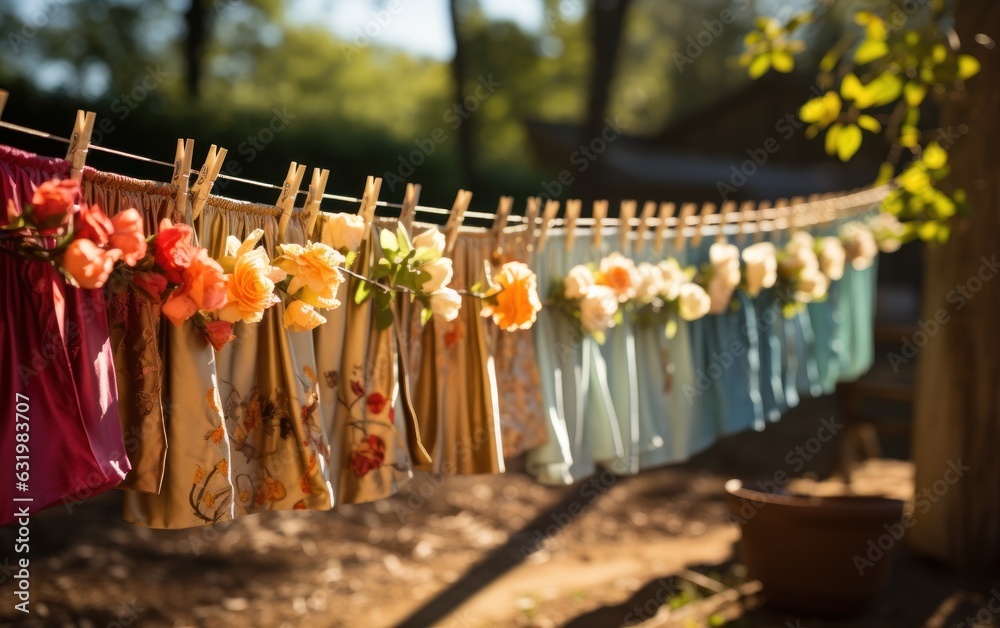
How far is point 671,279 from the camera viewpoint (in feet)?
10.6

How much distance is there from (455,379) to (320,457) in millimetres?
568

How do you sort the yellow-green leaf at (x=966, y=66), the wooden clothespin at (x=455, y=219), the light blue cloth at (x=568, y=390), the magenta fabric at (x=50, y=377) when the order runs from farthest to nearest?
the yellow-green leaf at (x=966, y=66) < the light blue cloth at (x=568, y=390) < the wooden clothespin at (x=455, y=219) < the magenta fabric at (x=50, y=377)

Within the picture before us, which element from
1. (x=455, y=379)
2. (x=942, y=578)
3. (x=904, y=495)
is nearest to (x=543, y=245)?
(x=455, y=379)

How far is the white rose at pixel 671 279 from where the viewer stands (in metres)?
3.21

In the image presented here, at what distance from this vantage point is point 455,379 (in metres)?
2.62

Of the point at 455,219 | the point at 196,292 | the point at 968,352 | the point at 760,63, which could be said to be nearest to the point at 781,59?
the point at 760,63

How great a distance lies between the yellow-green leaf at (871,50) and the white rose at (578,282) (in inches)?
58.0

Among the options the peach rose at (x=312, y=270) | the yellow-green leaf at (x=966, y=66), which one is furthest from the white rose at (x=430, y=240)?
the yellow-green leaf at (x=966, y=66)

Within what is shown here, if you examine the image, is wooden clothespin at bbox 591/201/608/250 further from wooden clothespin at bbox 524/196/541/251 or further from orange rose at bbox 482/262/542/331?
orange rose at bbox 482/262/542/331

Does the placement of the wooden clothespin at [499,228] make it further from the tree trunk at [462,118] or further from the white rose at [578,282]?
the tree trunk at [462,118]

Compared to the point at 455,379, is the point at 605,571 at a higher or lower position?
lower

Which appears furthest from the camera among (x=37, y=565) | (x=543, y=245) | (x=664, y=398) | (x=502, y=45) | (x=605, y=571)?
(x=502, y=45)

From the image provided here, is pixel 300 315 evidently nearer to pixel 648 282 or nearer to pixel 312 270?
pixel 312 270

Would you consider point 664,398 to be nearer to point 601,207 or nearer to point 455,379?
point 601,207
